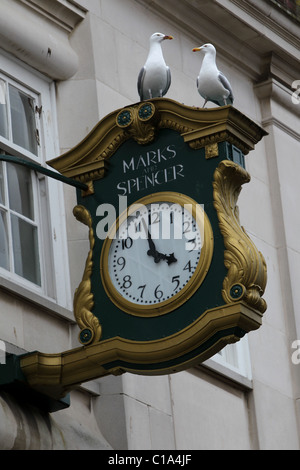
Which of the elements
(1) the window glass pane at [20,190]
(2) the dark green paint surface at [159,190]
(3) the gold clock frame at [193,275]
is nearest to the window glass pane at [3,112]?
(1) the window glass pane at [20,190]

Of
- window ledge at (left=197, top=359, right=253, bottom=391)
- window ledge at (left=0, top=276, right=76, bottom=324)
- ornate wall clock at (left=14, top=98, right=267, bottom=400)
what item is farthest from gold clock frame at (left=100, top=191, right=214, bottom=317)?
window ledge at (left=197, top=359, right=253, bottom=391)

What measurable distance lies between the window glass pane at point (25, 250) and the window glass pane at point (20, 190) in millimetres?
128

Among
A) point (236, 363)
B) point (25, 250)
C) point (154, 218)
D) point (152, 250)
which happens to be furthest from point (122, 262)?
point (236, 363)

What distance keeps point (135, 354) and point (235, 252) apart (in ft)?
3.03

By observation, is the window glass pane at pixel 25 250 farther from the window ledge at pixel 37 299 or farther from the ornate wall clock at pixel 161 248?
the ornate wall clock at pixel 161 248

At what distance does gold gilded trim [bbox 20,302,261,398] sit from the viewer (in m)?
10.2

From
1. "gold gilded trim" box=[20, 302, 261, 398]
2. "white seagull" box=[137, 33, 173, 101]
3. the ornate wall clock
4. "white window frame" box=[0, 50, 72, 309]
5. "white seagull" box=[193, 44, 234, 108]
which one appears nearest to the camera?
"gold gilded trim" box=[20, 302, 261, 398]

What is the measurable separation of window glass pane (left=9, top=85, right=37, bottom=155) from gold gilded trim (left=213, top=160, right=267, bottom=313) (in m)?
2.47

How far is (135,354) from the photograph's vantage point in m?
10.3

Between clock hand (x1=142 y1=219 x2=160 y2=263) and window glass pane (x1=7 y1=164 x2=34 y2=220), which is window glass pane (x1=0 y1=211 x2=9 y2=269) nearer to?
window glass pane (x1=7 y1=164 x2=34 y2=220)

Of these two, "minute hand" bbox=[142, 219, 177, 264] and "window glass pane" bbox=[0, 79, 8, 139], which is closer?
"minute hand" bbox=[142, 219, 177, 264]

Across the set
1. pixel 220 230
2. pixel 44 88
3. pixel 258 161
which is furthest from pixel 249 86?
pixel 220 230

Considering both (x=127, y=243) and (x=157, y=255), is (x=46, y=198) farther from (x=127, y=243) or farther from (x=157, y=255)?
(x=157, y=255)
